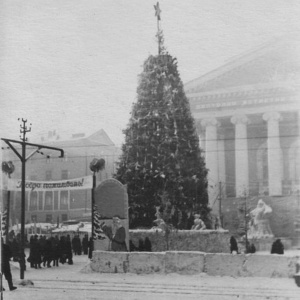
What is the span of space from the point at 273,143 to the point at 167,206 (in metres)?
3.47

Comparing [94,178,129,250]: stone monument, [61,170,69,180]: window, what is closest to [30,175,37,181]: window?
[61,170,69,180]: window

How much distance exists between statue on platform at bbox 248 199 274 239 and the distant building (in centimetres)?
333

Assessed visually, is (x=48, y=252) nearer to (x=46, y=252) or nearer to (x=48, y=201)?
(x=46, y=252)

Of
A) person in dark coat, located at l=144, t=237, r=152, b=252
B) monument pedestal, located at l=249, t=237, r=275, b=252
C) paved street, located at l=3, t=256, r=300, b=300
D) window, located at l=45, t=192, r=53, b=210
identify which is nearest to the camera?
paved street, located at l=3, t=256, r=300, b=300

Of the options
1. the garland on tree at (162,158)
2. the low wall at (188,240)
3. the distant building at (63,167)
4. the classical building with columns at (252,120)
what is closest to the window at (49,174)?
the distant building at (63,167)

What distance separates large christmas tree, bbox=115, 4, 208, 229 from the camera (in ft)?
44.4

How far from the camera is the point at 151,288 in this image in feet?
27.8

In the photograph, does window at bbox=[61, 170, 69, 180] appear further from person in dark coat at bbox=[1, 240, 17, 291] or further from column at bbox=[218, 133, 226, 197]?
person in dark coat at bbox=[1, 240, 17, 291]

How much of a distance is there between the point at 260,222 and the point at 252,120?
2373 mm

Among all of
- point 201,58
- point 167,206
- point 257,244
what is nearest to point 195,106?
point 167,206

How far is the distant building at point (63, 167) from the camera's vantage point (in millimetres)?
11916

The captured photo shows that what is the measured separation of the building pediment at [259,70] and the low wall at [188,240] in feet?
9.28

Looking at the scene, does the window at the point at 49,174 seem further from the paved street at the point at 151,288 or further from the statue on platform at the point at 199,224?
the paved street at the point at 151,288

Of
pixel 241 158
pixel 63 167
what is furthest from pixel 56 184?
pixel 241 158
